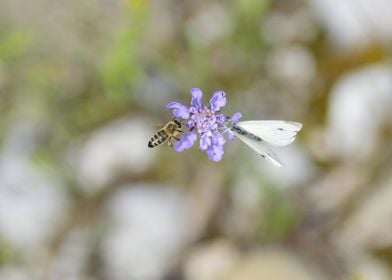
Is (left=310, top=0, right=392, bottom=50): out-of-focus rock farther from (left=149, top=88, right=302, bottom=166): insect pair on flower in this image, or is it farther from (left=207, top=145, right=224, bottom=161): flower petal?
(left=207, top=145, right=224, bottom=161): flower petal

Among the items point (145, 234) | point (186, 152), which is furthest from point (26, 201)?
point (186, 152)

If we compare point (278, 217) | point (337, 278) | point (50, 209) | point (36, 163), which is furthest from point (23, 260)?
point (337, 278)

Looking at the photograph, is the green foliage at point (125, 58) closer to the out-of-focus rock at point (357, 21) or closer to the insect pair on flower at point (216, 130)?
the insect pair on flower at point (216, 130)

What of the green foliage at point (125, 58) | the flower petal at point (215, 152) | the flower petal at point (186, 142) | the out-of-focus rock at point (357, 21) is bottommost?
the flower petal at point (215, 152)

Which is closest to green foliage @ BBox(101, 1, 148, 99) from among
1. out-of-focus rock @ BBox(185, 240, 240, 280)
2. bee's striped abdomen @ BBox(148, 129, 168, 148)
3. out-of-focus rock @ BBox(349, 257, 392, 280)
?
out-of-focus rock @ BBox(185, 240, 240, 280)

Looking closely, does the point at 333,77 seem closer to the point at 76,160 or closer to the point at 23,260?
the point at 76,160

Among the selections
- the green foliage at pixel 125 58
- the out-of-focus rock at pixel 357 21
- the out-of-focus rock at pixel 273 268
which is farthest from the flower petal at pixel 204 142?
the out-of-focus rock at pixel 357 21

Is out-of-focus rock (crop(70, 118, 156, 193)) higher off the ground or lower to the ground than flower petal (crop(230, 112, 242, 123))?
higher
